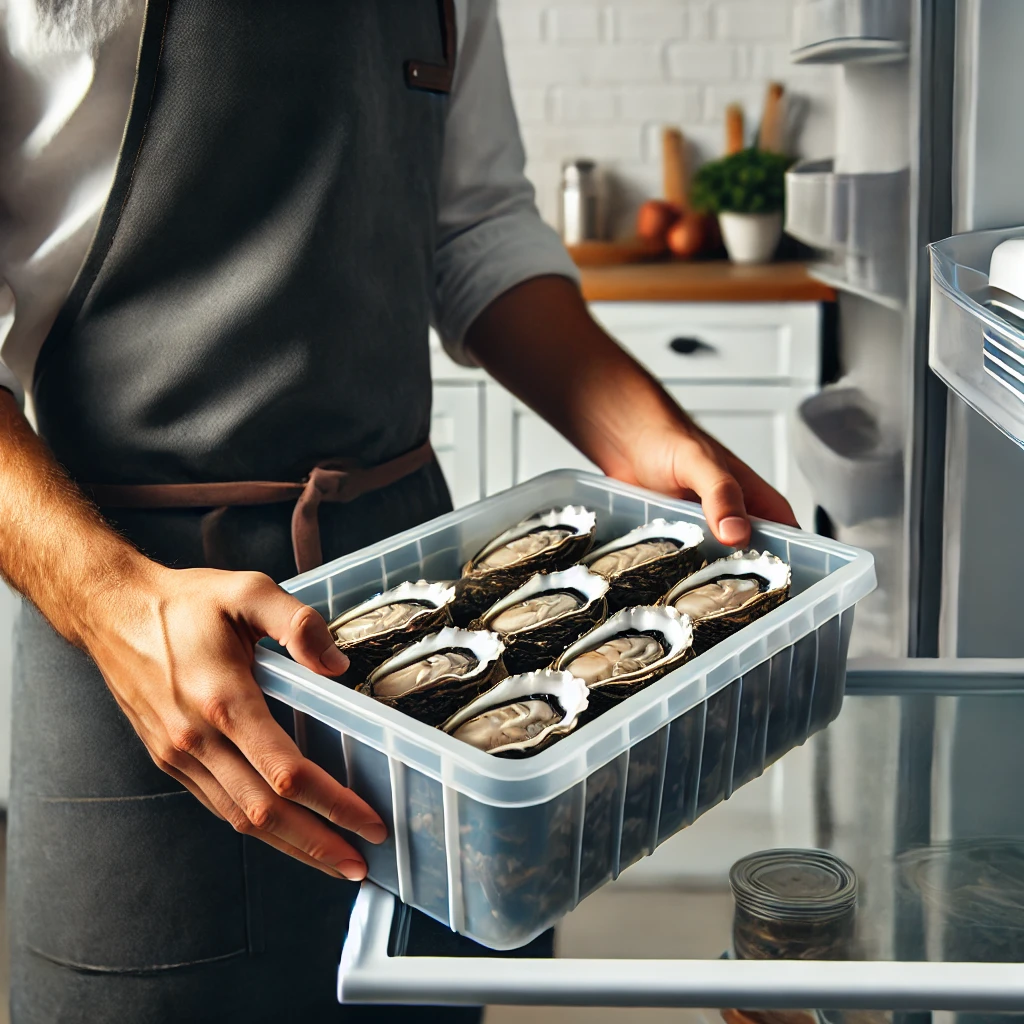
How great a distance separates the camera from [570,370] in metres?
0.96

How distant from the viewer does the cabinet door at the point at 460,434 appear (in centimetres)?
227

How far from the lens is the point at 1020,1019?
66 centimetres

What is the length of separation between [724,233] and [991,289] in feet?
6.69

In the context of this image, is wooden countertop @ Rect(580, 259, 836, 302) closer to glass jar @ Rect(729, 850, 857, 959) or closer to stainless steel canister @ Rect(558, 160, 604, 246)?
stainless steel canister @ Rect(558, 160, 604, 246)

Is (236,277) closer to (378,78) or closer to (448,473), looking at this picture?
(378,78)

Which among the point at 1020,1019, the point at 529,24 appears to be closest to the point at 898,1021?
the point at 1020,1019

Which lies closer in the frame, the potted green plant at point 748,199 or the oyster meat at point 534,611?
the oyster meat at point 534,611

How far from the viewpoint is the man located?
29.8 inches

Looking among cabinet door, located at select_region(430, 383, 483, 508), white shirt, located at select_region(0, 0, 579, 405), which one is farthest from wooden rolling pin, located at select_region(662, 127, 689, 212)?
white shirt, located at select_region(0, 0, 579, 405)

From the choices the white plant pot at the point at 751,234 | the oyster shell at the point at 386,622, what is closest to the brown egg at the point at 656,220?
the white plant pot at the point at 751,234

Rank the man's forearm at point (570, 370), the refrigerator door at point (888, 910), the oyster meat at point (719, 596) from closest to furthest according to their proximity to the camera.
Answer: the refrigerator door at point (888, 910)
the oyster meat at point (719, 596)
the man's forearm at point (570, 370)

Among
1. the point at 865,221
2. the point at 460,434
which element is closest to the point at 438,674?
the point at 865,221

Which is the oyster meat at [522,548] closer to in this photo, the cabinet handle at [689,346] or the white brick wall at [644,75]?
the cabinet handle at [689,346]

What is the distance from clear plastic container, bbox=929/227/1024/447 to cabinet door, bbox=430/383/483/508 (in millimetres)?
1566
